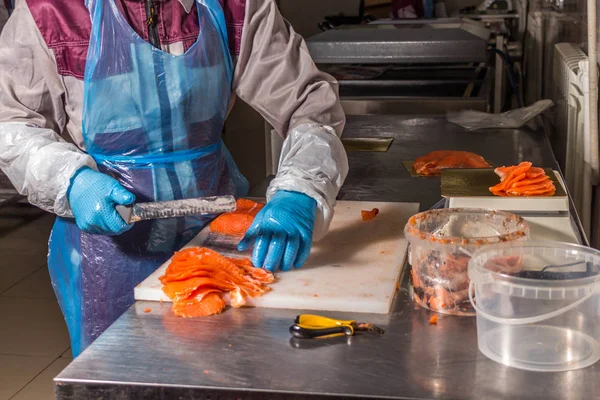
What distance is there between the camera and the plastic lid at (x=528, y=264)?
45.9 inches

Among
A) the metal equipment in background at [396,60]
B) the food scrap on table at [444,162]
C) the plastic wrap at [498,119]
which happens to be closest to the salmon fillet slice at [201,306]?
the food scrap on table at [444,162]

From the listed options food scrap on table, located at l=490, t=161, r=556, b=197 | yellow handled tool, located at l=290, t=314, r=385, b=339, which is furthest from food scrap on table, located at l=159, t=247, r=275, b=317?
food scrap on table, located at l=490, t=161, r=556, b=197

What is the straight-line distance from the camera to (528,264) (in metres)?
1.30

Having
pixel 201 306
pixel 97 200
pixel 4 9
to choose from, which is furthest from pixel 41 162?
pixel 4 9

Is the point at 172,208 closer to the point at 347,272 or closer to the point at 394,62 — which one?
the point at 347,272

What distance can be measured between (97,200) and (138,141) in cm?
28

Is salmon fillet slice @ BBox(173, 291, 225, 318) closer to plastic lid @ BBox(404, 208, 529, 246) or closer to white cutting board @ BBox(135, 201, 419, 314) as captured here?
white cutting board @ BBox(135, 201, 419, 314)

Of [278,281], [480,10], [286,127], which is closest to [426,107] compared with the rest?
[286,127]

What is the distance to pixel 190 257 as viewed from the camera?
1.48 m

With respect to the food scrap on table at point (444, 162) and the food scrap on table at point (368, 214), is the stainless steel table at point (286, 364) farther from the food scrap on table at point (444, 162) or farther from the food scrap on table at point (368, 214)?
the food scrap on table at point (444, 162)

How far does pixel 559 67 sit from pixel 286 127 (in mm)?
1662

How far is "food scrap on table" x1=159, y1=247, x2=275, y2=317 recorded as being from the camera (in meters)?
1.38

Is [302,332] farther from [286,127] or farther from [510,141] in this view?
[510,141]

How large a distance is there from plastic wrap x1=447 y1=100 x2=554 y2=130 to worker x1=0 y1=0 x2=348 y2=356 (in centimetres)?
134
